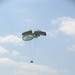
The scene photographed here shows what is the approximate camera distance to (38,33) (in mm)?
40344

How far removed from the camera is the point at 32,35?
4072 cm

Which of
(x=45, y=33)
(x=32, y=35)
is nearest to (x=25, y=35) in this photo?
(x=32, y=35)

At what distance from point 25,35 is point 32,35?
1.62 meters

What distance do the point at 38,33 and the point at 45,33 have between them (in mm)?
1512

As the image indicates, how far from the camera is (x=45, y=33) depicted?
40.3m

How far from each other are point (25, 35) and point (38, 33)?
301 cm

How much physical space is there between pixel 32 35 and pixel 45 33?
2.88 meters

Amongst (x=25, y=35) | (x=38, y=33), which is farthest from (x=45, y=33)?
(x=25, y=35)

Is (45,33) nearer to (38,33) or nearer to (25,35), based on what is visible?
(38,33)

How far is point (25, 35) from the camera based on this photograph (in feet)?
135

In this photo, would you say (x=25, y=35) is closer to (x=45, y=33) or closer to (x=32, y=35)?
(x=32, y=35)

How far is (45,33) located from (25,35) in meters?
4.48
